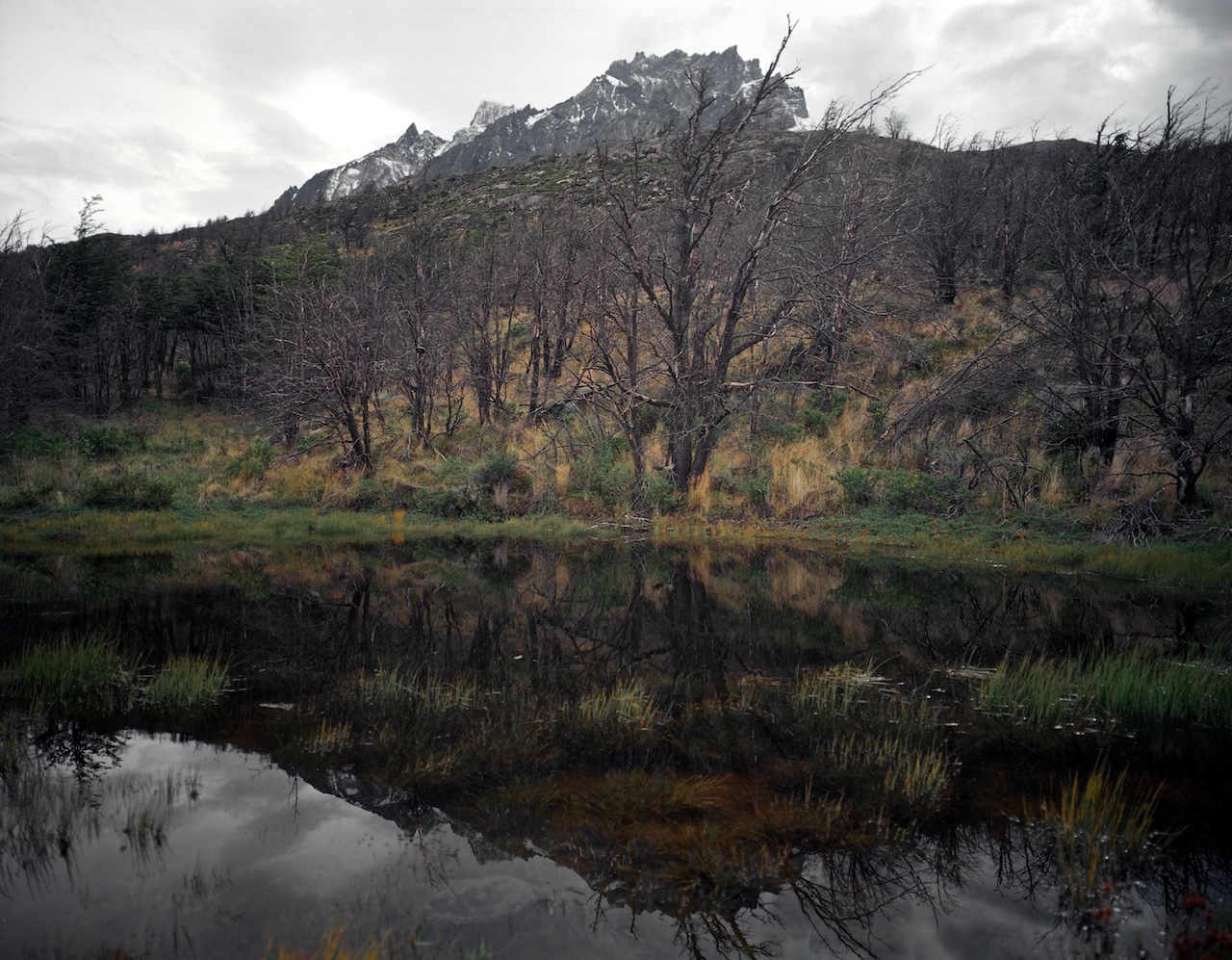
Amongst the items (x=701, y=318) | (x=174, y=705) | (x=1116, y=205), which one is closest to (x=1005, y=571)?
(x=701, y=318)

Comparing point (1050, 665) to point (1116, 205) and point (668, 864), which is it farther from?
point (1116, 205)

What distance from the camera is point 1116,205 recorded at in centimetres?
1606

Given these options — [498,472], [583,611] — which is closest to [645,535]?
[498,472]

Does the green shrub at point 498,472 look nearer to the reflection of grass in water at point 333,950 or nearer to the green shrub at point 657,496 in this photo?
the green shrub at point 657,496

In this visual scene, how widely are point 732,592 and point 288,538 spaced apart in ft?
32.9

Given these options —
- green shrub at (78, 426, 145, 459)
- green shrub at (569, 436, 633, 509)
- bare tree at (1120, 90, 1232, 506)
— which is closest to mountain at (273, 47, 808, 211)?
green shrub at (78, 426, 145, 459)

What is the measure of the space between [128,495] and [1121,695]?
64.5ft

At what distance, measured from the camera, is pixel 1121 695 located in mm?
5977

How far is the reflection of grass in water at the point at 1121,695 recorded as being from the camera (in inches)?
230

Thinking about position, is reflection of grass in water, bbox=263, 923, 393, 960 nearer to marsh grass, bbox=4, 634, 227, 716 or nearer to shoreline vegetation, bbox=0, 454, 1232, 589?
marsh grass, bbox=4, 634, 227, 716

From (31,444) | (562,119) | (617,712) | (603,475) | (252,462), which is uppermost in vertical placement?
(562,119)

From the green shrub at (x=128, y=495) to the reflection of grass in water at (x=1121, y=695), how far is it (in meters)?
18.2

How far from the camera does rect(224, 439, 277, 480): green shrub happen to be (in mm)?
19938

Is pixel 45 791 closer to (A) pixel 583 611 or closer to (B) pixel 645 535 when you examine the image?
(A) pixel 583 611
